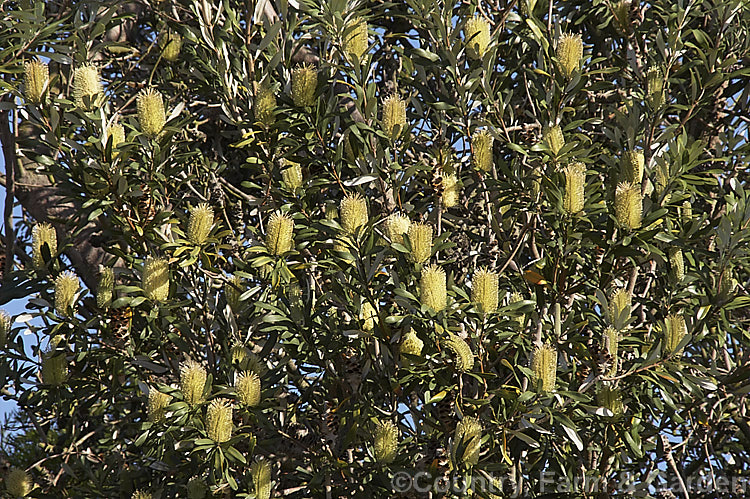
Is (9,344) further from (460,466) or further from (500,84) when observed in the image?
(500,84)

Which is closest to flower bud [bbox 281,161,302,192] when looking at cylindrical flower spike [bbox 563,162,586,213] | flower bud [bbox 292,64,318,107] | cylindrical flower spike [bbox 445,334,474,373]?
flower bud [bbox 292,64,318,107]

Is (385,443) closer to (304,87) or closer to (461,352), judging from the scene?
(461,352)

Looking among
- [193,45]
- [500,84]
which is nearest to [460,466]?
[500,84]

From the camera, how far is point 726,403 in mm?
2783

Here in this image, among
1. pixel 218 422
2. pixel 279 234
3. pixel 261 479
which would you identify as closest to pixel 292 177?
pixel 279 234

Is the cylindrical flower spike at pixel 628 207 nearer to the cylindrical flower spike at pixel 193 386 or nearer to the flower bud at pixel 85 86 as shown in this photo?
the cylindrical flower spike at pixel 193 386

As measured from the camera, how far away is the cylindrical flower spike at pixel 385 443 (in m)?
2.19

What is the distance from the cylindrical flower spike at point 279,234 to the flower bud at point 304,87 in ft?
1.22

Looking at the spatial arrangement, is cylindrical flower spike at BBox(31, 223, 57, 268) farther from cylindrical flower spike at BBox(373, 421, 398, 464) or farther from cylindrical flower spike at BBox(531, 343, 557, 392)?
cylindrical flower spike at BBox(531, 343, 557, 392)

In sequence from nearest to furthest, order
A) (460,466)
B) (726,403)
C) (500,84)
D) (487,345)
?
(460,466), (487,345), (500,84), (726,403)

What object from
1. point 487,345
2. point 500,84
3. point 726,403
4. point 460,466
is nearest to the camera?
point 460,466

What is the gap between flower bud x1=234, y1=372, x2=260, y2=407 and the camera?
220 cm

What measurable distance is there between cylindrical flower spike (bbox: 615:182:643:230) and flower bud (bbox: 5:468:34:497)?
2.06 meters

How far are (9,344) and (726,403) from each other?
246cm
